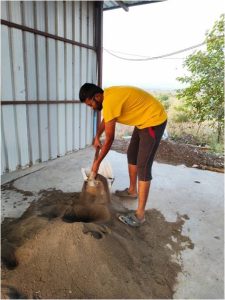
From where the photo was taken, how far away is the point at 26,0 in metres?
3.04

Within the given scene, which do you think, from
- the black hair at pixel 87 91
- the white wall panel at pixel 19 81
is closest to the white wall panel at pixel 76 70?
the white wall panel at pixel 19 81

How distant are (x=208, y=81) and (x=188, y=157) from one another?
7.03 feet

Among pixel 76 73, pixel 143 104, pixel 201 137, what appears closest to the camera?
pixel 143 104

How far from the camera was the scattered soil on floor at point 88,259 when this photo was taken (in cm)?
139

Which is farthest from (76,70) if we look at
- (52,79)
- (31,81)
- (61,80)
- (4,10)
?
(4,10)

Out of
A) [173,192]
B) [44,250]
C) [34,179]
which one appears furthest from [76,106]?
[44,250]

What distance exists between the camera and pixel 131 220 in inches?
84.0

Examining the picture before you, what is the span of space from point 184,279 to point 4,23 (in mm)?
3248

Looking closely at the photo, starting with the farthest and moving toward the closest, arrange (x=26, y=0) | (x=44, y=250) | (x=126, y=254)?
(x=26, y=0)
(x=126, y=254)
(x=44, y=250)

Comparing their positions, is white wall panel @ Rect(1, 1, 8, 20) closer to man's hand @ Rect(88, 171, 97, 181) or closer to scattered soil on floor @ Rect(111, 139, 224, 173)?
man's hand @ Rect(88, 171, 97, 181)

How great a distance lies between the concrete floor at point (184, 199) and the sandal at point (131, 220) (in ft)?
1.07

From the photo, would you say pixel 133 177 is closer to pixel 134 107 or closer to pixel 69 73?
pixel 134 107

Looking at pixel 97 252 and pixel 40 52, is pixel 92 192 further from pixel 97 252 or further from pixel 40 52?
pixel 40 52

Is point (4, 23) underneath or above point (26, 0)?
underneath
